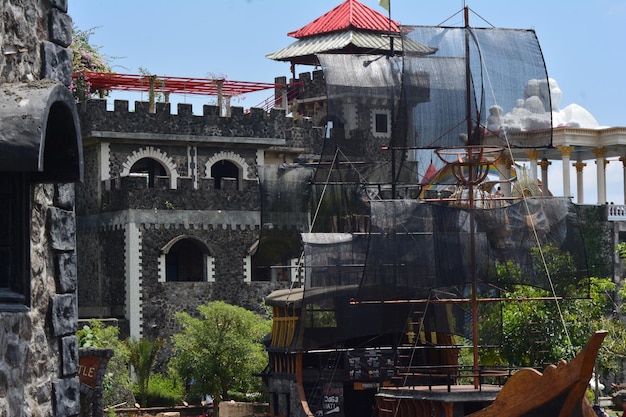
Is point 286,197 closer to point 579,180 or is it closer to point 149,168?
point 149,168

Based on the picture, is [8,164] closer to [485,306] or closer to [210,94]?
[485,306]

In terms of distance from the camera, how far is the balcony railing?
46.9m

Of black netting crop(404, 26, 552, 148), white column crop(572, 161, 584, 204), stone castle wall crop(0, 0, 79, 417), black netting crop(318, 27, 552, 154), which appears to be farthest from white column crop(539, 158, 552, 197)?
stone castle wall crop(0, 0, 79, 417)

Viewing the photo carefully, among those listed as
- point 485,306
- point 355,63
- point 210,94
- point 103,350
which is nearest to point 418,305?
point 485,306

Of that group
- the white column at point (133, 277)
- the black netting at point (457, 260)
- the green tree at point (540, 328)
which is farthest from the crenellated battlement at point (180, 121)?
the black netting at point (457, 260)

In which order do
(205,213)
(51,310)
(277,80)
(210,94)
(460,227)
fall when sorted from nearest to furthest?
(51,310)
(460,227)
(205,213)
(210,94)
(277,80)

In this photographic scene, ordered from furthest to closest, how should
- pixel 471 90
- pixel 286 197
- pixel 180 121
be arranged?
pixel 180 121, pixel 286 197, pixel 471 90

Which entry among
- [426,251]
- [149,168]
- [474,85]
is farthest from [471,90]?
[149,168]

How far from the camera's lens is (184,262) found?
42.6 m

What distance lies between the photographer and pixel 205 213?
136ft

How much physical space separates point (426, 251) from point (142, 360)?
461 inches

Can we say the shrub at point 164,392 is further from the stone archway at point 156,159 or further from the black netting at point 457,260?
the black netting at point 457,260

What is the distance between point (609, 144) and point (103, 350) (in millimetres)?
34177

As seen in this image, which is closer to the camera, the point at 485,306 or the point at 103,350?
the point at 103,350
